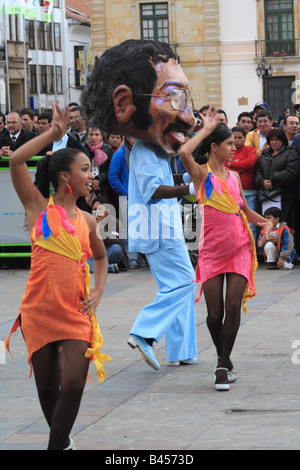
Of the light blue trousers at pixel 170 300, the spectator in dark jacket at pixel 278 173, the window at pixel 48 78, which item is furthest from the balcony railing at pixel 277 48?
the light blue trousers at pixel 170 300

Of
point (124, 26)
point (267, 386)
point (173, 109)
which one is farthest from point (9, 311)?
point (124, 26)

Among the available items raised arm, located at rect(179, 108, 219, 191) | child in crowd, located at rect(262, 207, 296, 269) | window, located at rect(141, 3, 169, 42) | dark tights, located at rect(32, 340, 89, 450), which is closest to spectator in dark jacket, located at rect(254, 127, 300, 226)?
child in crowd, located at rect(262, 207, 296, 269)

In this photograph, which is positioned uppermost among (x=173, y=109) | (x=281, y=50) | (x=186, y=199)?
(x=281, y=50)

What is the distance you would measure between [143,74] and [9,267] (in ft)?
22.0

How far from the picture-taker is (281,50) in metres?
43.5

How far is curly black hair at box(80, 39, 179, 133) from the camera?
724 cm

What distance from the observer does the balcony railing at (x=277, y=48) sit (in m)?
43.0

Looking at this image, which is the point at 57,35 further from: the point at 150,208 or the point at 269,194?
the point at 150,208

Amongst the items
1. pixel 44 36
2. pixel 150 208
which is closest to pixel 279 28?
pixel 44 36

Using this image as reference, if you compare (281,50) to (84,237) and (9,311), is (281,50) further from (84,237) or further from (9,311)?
(84,237)

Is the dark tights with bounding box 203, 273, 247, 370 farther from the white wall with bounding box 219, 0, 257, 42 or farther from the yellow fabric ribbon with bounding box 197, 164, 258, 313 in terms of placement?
the white wall with bounding box 219, 0, 257, 42

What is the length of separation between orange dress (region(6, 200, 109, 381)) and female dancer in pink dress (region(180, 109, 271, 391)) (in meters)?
1.88

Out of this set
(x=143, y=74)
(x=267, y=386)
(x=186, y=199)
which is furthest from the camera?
(x=186, y=199)

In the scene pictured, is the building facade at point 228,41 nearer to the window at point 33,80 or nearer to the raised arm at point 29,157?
the window at point 33,80
